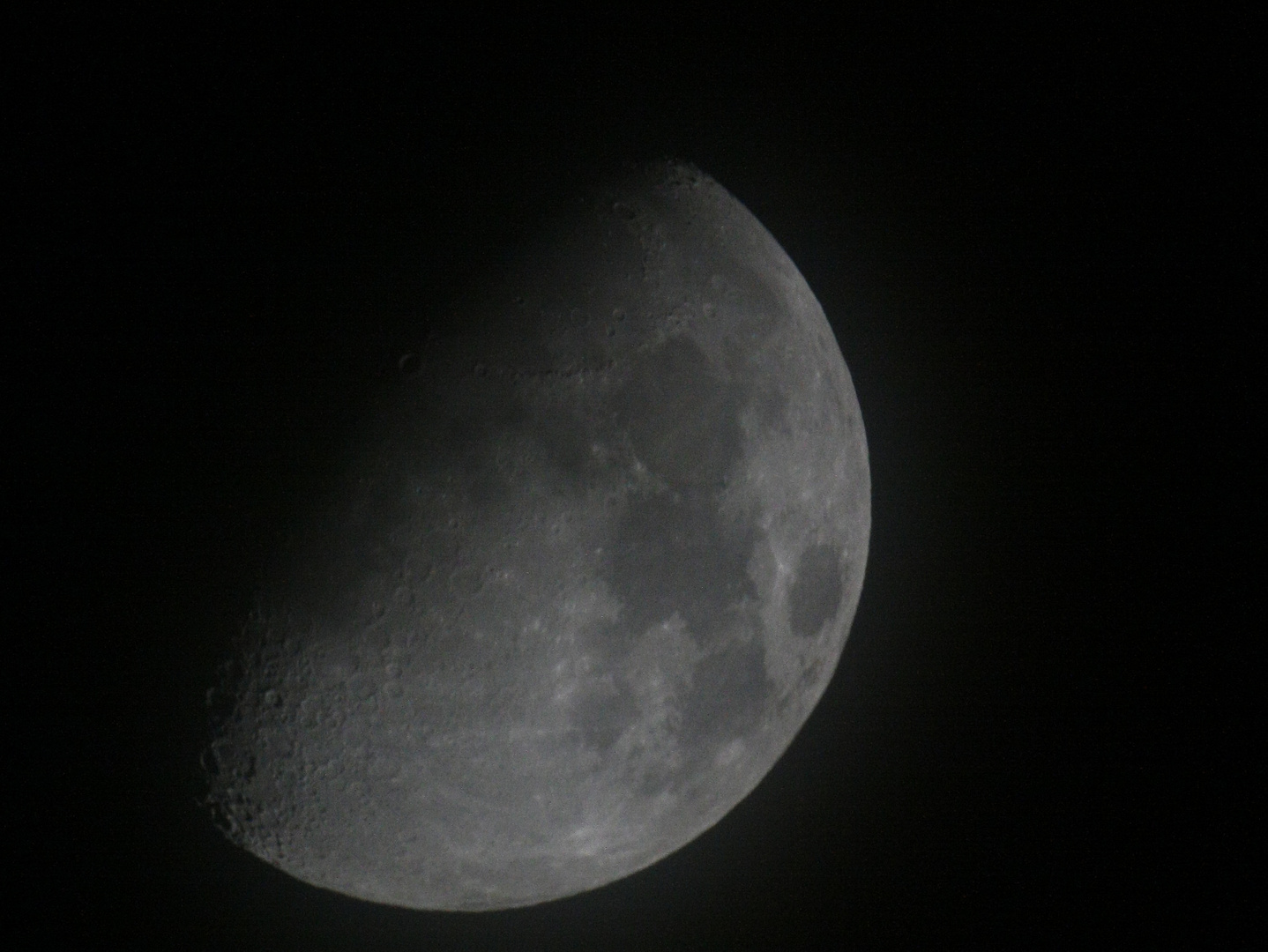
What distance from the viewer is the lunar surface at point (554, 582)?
1.92 m

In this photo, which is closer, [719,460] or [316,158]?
[316,158]

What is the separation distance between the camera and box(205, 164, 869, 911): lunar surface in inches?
75.4

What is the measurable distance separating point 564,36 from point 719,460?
103cm

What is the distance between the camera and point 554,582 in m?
1.97

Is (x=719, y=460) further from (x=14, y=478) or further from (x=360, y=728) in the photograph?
(x=14, y=478)

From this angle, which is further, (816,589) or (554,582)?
(816,589)

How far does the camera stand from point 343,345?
1.87m

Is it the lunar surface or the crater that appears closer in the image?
the lunar surface

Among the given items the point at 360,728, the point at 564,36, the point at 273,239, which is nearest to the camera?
the point at 273,239

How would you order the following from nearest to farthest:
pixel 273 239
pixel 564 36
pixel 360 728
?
pixel 273 239, pixel 360 728, pixel 564 36

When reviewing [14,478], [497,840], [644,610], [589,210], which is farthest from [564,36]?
[497,840]

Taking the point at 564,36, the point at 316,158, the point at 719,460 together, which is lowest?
the point at 719,460

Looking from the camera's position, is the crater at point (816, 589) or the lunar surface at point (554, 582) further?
the crater at point (816, 589)

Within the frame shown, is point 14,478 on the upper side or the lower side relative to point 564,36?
lower
